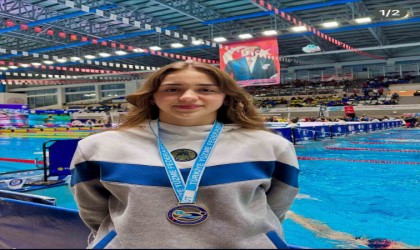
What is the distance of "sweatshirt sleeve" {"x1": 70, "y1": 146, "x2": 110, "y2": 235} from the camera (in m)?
1.46

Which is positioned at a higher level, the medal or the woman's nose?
the woman's nose

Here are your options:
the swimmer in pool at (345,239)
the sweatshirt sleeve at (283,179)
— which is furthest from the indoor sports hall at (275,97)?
the sweatshirt sleeve at (283,179)

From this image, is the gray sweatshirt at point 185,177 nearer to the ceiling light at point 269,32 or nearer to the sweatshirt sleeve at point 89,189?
the sweatshirt sleeve at point 89,189

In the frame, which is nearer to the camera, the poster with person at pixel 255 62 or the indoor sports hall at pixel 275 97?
the indoor sports hall at pixel 275 97

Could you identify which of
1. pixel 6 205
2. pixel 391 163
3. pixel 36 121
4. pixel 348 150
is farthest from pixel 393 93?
pixel 6 205

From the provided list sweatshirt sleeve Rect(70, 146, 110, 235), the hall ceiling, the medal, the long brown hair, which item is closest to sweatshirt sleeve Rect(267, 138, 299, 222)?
the long brown hair

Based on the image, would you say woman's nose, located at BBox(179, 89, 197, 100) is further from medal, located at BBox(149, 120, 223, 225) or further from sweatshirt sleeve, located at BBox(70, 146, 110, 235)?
sweatshirt sleeve, located at BBox(70, 146, 110, 235)

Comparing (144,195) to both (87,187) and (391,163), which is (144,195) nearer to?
(87,187)

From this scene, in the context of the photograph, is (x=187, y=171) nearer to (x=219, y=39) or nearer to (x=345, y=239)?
(x=345, y=239)

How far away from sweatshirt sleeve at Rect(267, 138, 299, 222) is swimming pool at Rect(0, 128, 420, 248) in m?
1.77

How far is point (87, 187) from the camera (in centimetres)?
149

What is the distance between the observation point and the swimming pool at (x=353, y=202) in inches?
133

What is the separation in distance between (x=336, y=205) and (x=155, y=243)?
3762mm

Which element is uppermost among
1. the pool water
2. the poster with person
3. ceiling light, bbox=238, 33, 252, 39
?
ceiling light, bbox=238, 33, 252, 39
